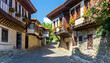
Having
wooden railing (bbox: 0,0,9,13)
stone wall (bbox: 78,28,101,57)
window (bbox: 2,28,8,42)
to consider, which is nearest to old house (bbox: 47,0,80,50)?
stone wall (bbox: 78,28,101,57)

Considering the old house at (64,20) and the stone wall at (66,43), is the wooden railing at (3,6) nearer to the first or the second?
the old house at (64,20)

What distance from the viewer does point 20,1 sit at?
1191 cm

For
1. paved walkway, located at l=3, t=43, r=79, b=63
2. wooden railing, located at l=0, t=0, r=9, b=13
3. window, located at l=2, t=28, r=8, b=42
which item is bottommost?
paved walkway, located at l=3, t=43, r=79, b=63

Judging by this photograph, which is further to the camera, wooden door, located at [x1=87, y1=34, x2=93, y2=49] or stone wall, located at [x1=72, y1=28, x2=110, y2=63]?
wooden door, located at [x1=87, y1=34, x2=93, y2=49]

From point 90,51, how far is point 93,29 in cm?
165

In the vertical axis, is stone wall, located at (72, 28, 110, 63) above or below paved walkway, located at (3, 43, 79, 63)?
above

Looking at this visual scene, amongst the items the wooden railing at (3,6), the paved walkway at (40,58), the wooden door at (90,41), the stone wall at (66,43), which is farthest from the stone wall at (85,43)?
the wooden railing at (3,6)

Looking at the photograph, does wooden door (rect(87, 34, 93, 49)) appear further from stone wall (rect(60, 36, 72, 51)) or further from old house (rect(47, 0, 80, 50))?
stone wall (rect(60, 36, 72, 51))

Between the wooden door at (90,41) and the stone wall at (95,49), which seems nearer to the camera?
the stone wall at (95,49)

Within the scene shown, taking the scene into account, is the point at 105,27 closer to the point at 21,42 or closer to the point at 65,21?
the point at 65,21

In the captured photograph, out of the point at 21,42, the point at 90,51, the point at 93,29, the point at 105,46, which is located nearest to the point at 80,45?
the point at 90,51

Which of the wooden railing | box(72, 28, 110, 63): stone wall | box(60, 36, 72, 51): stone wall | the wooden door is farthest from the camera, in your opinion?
box(60, 36, 72, 51): stone wall

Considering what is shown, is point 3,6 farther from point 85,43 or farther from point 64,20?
point 85,43

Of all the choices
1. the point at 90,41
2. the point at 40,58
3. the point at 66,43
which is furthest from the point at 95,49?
the point at 66,43
